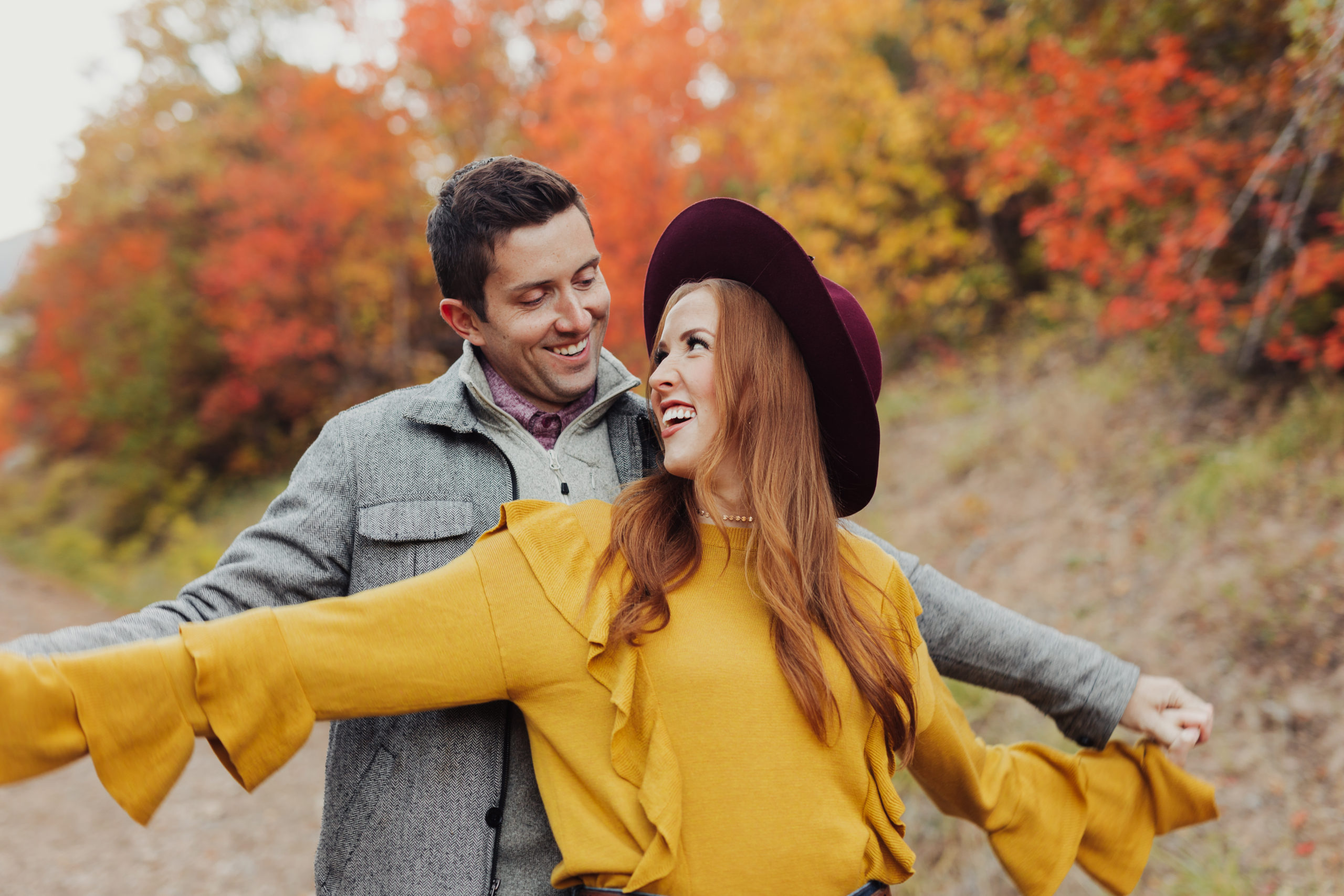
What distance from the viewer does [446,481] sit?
1.98 meters

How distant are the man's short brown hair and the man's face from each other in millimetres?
22

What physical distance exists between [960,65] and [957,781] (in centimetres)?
902

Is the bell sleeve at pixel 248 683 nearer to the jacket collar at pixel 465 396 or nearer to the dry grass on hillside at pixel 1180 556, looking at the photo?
the jacket collar at pixel 465 396

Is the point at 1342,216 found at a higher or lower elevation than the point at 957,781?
higher

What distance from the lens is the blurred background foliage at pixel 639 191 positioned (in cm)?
567

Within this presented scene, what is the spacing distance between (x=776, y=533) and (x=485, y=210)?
1044 millimetres

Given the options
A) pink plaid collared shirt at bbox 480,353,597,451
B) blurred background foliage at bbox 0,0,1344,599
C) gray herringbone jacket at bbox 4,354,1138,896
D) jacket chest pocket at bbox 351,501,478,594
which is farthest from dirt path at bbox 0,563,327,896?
blurred background foliage at bbox 0,0,1344,599

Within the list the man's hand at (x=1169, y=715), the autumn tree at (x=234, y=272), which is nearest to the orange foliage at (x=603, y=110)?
the autumn tree at (x=234, y=272)

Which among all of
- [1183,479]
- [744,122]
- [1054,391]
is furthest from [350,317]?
[1183,479]

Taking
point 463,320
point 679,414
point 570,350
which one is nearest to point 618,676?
point 679,414

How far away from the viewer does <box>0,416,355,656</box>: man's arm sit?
Answer: 1.52 meters

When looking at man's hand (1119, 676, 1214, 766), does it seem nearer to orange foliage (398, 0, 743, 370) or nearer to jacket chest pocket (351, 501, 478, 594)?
jacket chest pocket (351, 501, 478, 594)

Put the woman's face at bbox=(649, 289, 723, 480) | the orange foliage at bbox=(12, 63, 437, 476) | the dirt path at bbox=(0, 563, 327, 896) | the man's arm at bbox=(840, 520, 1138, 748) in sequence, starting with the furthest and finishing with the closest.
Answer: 1. the orange foliage at bbox=(12, 63, 437, 476)
2. the dirt path at bbox=(0, 563, 327, 896)
3. the man's arm at bbox=(840, 520, 1138, 748)
4. the woman's face at bbox=(649, 289, 723, 480)

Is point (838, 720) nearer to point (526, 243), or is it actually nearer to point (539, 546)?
point (539, 546)
